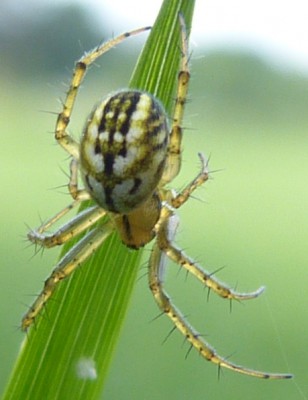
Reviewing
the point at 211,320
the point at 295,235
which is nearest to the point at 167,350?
the point at 211,320

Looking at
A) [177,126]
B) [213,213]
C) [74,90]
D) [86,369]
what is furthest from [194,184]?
[213,213]

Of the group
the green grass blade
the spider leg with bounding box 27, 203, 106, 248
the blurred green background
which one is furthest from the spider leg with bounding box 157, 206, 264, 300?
the blurred green background

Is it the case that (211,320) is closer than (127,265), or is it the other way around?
(127,265)

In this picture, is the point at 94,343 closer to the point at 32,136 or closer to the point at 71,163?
the point at 71,163

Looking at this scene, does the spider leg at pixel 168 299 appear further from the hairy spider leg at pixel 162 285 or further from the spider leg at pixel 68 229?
the spider leg at pixel 68 229

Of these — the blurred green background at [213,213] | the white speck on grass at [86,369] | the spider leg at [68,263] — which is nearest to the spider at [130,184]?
the spider leg at [68,263]

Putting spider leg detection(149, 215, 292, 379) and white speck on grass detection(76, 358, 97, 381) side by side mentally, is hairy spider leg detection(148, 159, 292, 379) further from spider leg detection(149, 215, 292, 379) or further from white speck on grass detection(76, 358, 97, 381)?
white speck on grass detection(76, 358, 97, 381)
